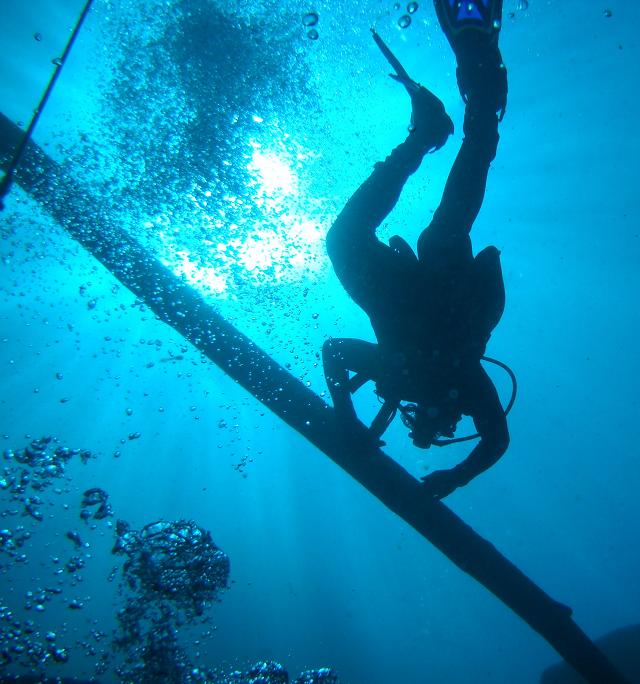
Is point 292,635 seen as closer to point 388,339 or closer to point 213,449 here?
point 213,449

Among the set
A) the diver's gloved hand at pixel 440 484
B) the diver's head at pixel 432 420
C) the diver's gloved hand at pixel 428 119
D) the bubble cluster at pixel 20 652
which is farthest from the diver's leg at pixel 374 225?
the bubble cluster at pixel 20 652

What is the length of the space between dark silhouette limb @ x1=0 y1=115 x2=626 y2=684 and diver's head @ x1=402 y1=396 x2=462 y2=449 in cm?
39

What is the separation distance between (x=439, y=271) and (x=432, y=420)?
143cm

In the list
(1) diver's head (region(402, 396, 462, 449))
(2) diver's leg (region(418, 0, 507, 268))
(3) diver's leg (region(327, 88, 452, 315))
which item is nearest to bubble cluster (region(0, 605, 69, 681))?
(1) diver's head (region(402, 396, 462, 449))

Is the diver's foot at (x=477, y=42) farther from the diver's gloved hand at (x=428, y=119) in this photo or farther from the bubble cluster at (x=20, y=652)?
the bubble cluster at (x=20, y=652)

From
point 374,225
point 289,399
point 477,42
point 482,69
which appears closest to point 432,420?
point 289,399

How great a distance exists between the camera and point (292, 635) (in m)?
52.2

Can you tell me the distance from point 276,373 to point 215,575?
17.0 feet

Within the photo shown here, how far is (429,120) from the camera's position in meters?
3.46

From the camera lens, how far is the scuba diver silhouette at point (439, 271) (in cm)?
322

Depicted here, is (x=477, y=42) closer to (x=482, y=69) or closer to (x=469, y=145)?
(x=482, y=69)

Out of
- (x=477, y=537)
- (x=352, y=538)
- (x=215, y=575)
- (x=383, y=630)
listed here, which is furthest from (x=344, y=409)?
(x=383, y=630)

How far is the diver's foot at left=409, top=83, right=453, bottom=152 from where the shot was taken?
11.3 feet

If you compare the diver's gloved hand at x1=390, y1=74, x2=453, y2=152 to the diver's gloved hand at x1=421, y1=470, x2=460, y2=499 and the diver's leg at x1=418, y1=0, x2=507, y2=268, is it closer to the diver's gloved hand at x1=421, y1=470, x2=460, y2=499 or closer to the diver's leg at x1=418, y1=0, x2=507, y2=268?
the diver's leg at x1=418, y1=0, x2=507, y2=268
